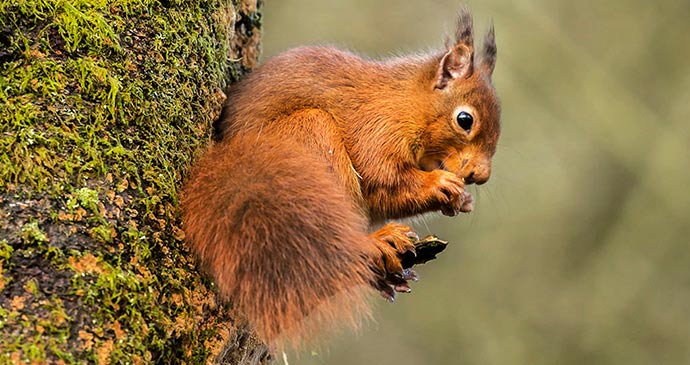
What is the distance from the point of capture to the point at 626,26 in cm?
588

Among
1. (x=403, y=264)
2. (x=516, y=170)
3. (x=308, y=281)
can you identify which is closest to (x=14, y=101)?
(x=308, y=281)

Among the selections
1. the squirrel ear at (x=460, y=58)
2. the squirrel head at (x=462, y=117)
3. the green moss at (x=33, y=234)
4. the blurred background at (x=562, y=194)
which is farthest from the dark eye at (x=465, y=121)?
the blurred background at (x=562, y=194)

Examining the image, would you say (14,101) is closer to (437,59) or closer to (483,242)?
(437,59)

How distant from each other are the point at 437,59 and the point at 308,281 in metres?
1.48

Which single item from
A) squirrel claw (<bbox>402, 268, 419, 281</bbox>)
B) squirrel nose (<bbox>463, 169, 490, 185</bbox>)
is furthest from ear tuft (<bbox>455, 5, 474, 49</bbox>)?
squirrel claw (<bbox>402, 268, 419, 281</bbox>)

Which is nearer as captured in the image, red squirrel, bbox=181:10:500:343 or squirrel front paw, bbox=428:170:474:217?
red squirrel, bbox=181:10:500:343

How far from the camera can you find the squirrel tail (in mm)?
1926

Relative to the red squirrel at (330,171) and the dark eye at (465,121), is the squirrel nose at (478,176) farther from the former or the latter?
the dark eye at (465,121)

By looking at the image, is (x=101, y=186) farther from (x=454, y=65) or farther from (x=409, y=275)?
(x=454, y=65)

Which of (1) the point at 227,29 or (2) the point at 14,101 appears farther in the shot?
(1) the point at 227,29

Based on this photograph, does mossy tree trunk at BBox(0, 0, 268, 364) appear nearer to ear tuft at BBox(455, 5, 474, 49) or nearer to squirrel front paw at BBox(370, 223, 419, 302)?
squirrel front paw at BBox(370, 223, 419, 302)

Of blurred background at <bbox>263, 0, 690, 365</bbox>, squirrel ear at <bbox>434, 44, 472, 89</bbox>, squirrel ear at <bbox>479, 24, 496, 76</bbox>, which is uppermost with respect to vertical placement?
squirrel ear at <bbox>479, 24, 496, 76</bbox>

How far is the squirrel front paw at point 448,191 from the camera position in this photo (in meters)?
2.74

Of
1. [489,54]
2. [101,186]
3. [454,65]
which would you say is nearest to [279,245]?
[101,186]
